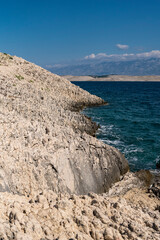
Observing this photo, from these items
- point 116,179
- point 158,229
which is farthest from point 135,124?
point 158,229

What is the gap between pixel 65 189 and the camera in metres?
11.0

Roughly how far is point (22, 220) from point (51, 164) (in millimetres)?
4715

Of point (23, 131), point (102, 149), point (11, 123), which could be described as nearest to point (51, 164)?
point (23, 131)

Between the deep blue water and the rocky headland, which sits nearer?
the rocky headland

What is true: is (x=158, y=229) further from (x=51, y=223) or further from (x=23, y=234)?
(x=23, y=234)

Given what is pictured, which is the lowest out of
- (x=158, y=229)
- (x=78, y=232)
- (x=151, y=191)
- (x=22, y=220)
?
(x=151, y=191)

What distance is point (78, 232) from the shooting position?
665cm

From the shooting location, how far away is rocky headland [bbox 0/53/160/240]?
22.0ft

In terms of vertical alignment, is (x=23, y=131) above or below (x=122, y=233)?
above

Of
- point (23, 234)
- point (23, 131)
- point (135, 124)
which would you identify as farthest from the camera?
point (135, 124)

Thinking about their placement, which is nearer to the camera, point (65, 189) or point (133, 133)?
point (65, 189)

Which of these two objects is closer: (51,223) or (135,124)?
(51,223)

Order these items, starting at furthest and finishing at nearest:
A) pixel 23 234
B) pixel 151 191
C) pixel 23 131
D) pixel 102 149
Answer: pixel 102 149 < pixel 151 191 < pixel 23 131 < pixel 23 234

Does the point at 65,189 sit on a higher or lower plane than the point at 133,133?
lower
